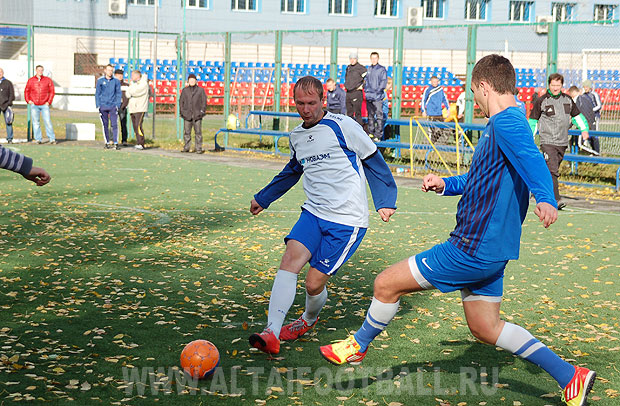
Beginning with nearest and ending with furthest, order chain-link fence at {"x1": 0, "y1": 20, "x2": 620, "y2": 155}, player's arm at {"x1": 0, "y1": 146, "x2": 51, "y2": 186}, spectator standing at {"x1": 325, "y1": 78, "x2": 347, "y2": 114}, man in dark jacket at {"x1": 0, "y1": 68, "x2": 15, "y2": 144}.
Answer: player's arm at {"x1": 0, "y1": 146, "x2": 51, "y2": 186}, spectator standing at {"x1": 325, "y1": 78, "x2": 347, "y2": 114}, man in dark jacket at {"x1": 0, "y1": 68, "x2": 15, "y2": 144}, chain-link fence at {"x1": 0, "y1": 20, "x2": 620, "y2": 155}

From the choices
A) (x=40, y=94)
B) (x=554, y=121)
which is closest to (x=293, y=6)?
(x=40, y=94)

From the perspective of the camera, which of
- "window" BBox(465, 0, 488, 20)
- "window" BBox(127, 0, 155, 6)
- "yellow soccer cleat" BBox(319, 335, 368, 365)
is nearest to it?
"yellow soccer cleat" BBox(319, 335, 368, 365)

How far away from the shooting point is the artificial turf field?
16.9ft

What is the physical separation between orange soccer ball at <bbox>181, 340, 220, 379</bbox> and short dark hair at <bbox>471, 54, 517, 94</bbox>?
7.60 ft

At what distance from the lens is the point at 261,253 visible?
962 centimetres

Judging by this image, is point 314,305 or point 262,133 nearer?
point 314,305

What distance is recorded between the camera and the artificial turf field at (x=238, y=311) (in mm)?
5137

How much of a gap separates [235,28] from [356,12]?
24.0 feet

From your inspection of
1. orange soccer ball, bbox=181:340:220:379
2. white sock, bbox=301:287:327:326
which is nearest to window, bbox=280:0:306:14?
white sock, bbox=301:287:327:326

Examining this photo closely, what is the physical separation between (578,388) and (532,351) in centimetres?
31

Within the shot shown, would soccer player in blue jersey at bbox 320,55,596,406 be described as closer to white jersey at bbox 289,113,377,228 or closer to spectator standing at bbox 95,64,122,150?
white jersey at bbox 289,113,377,228

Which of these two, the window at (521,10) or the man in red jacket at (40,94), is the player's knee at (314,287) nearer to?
the man in red jacket at (40,94)

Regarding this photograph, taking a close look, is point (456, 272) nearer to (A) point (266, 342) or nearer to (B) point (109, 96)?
(A) point (266, 342)

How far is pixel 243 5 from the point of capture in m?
47.8
